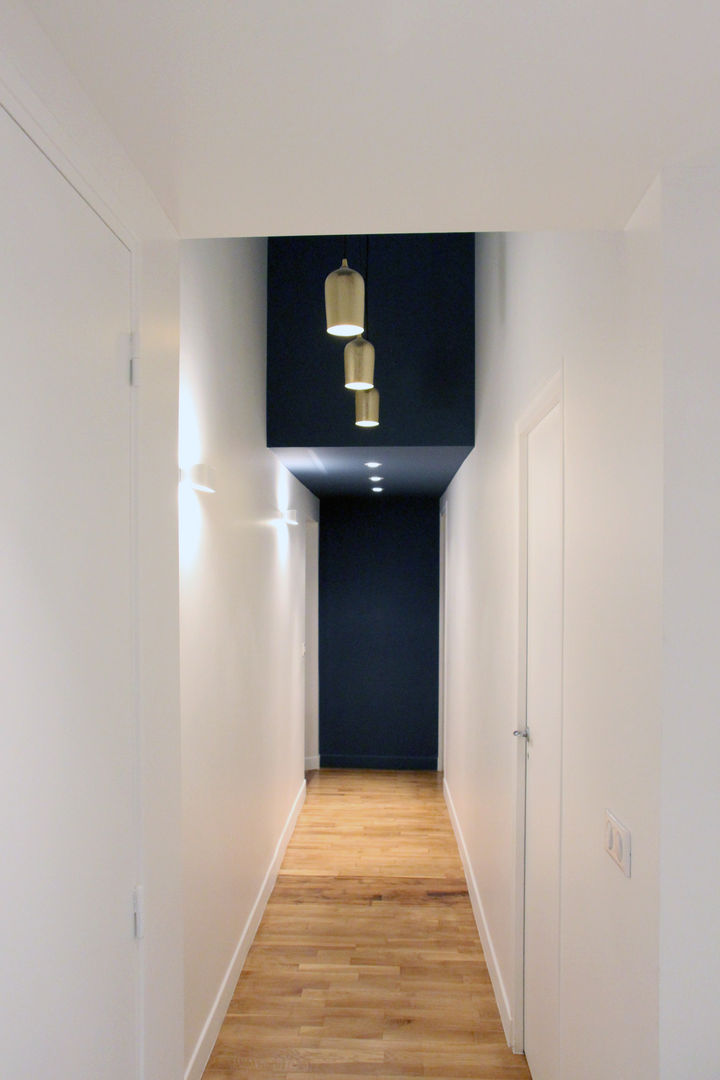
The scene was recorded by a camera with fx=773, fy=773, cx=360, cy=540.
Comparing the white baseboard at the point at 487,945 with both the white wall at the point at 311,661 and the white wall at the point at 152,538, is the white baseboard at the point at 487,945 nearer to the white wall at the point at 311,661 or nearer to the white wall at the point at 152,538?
the white wall at the point at 152,538

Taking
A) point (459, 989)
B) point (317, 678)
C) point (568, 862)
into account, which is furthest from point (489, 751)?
point (317, 678)

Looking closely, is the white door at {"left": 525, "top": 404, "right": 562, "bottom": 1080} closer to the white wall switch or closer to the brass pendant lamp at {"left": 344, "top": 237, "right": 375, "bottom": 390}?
the white wall switch

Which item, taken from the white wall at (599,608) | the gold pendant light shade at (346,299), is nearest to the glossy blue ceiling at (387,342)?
Answer: the white wall at (599,608)

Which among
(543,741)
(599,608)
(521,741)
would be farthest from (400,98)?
(521,741)

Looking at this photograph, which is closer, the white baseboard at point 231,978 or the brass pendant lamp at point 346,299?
the brass pendant lamp at point 346,299

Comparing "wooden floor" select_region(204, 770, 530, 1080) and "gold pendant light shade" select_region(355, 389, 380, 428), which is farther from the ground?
"gold pendant light shade" select_region(355, 389, 380, 428)

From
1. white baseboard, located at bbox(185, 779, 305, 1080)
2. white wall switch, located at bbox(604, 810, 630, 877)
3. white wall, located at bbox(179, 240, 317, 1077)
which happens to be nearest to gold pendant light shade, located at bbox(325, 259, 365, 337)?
white wall, located at bbox(179, 240, 317, 1077)

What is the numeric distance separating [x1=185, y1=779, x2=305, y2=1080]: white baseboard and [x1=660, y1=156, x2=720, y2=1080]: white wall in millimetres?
1778

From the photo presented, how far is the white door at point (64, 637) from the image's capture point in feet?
3.30

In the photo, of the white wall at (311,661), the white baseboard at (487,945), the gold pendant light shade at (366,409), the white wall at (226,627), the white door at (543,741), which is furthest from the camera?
the white wall at (311,661)

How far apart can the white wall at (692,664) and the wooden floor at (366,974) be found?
5.49ft

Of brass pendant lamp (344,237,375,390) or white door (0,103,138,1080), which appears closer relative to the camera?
white door (0,103,138,1080)

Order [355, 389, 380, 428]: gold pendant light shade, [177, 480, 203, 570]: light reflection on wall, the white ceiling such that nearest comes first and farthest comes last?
the white ceiling
[177, 480, 203, 570]: light reflection on wall
[355, 389, 380, 428]: gold pendant light shade

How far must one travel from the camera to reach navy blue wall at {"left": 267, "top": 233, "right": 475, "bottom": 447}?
4.11 metres
